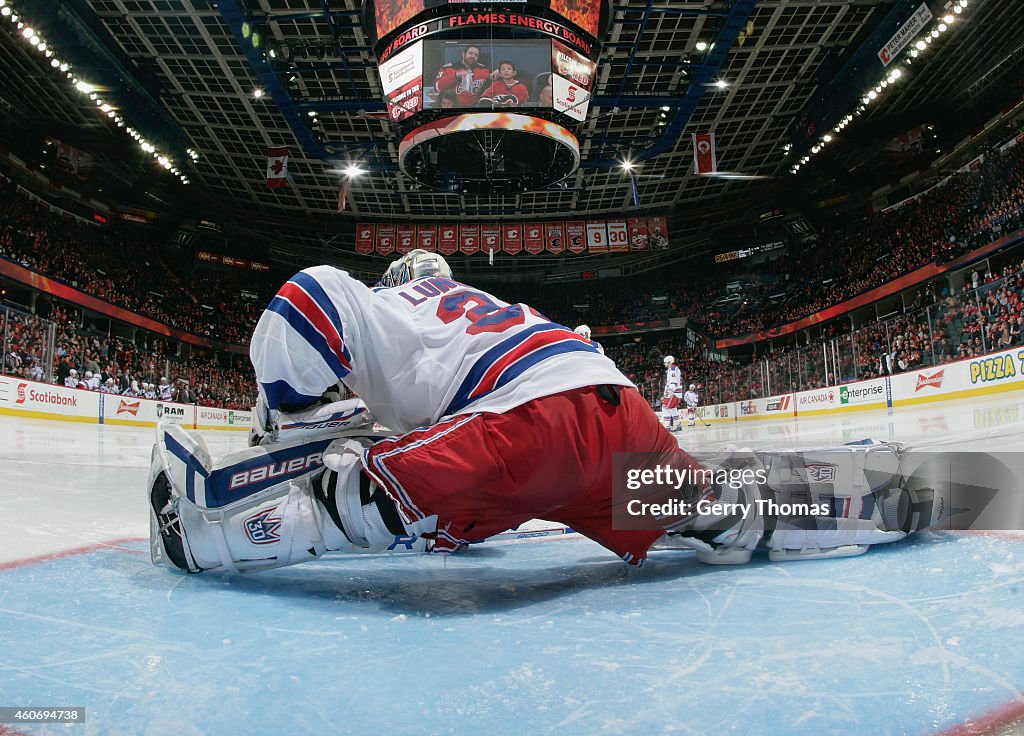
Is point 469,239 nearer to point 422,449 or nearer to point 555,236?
point 555,236

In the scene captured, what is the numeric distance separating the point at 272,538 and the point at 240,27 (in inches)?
586

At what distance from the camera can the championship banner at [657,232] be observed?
2044 centimetres

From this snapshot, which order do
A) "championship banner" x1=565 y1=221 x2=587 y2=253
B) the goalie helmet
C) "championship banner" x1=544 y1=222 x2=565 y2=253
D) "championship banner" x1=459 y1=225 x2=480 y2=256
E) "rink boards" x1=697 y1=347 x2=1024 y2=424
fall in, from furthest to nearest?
"championship banner" x1=459 y1=225 x2=480 y2=256
"championship banner" x1=544 y1=222 x2=565 y2=253
"championship banner" x1=565 y1=221 x2=587 y2=253
"rink boards" x1=697 y1=347 x2=1024 y2=424
the goalie helmet

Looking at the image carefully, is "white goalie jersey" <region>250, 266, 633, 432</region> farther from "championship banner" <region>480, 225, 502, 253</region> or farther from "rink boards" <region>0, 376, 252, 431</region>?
"championship banner" <region>480, 225, 502, 253</region>

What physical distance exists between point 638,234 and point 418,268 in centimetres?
1991

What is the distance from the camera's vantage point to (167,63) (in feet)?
53.4

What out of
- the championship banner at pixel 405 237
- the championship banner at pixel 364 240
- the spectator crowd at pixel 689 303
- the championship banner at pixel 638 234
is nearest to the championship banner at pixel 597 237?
the championship banner at pixel 638 234

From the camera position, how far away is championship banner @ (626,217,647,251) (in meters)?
20.7

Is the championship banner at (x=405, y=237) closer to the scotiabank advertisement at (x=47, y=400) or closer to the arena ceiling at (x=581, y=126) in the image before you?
the arena ceiling at (x=581, y=126)

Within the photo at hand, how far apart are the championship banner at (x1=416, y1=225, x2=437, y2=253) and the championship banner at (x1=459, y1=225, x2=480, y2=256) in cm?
97

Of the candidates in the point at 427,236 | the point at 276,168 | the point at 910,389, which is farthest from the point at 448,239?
the point at 910,389

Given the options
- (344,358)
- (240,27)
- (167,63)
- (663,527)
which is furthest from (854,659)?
(167,63)

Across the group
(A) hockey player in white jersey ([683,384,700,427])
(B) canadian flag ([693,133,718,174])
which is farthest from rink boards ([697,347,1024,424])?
(B) canadian flag ([693,133,718,174])

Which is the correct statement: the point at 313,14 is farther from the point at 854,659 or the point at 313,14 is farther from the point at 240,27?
the point at 854,659
